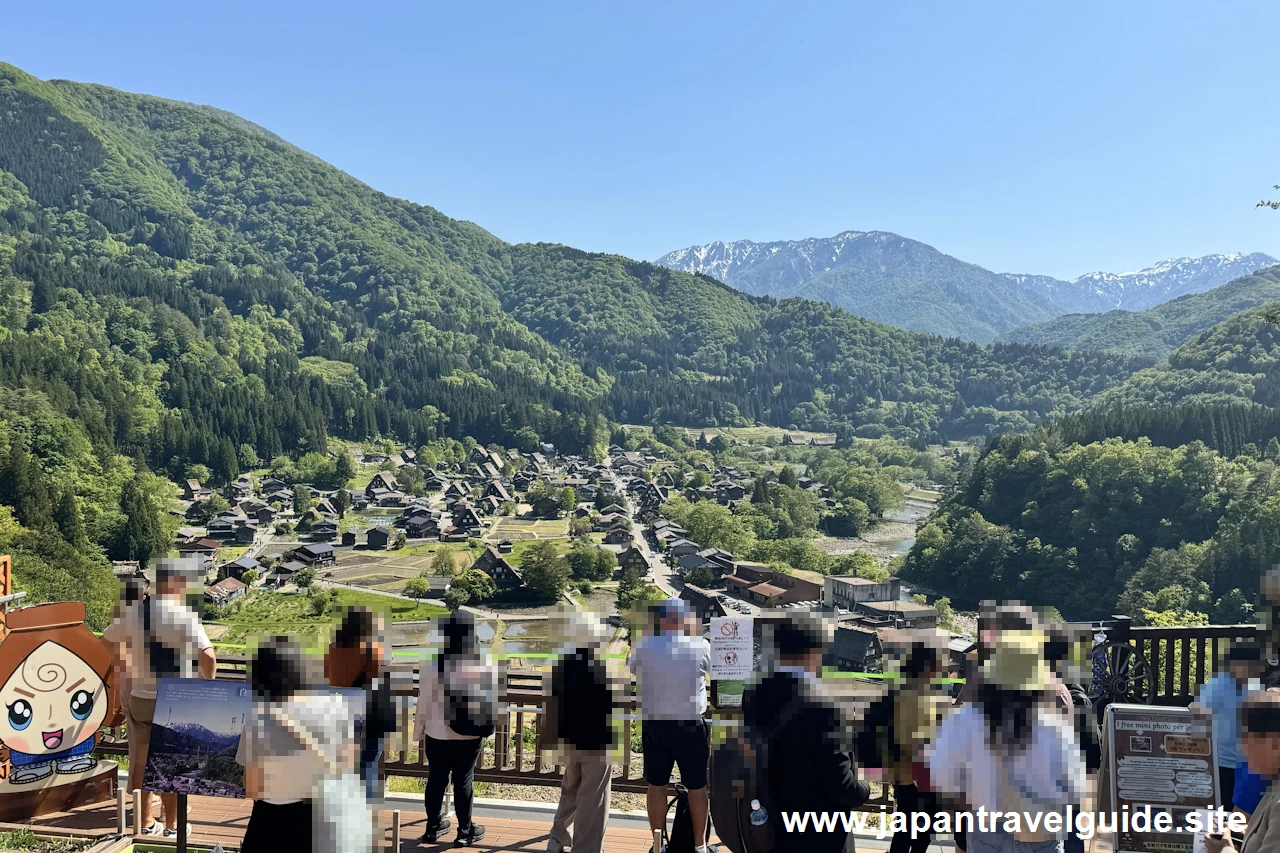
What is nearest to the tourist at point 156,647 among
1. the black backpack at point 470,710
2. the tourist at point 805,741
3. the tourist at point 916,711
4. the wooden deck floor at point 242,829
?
the wooden deck floor at point 242,829

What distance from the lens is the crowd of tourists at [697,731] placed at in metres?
2.79

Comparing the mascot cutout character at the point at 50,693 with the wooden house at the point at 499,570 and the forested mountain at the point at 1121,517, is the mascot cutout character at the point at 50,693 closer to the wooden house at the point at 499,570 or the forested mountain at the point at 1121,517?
the wooden house at the point at 499,570

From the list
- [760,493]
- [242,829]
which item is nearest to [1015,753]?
[242,829]

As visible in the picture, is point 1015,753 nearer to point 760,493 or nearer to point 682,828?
point 682,828

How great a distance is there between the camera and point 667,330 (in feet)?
650

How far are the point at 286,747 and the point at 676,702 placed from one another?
5.49ft

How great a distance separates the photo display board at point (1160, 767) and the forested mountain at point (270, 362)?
144ft

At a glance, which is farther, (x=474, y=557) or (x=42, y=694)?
(x=474, y=557)

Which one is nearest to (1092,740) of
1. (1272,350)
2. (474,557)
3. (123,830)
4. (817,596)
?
(123,830)

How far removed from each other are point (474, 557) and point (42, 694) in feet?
212

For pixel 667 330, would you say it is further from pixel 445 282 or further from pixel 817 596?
pixel 817 596

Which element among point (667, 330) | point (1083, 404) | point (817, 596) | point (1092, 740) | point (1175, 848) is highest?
point (667, 330)

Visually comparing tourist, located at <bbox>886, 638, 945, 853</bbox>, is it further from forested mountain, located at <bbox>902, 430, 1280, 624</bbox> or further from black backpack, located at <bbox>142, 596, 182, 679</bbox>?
forested mountain, located at <bbox>902, 430, 1280, 624</bbox>

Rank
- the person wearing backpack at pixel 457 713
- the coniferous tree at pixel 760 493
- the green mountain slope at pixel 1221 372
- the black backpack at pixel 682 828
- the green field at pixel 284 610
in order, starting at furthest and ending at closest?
the green mountain slope at pixel 1221 372
the coniferous tree at pixel 760 493
the green field at pixel 284 610
the person wearing backpack at pixel 457 713
the black backpack at pixel 682 828
